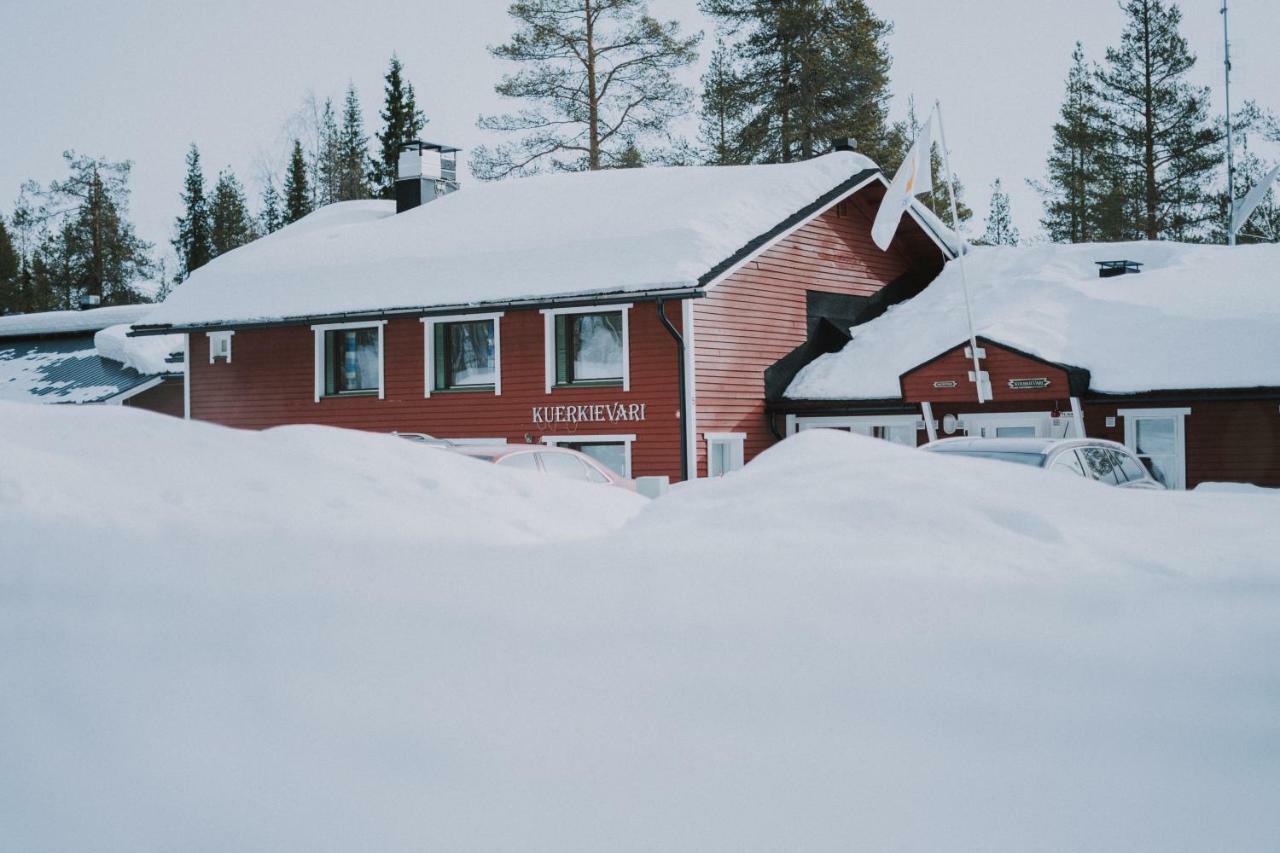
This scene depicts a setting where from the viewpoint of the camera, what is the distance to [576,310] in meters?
23.7

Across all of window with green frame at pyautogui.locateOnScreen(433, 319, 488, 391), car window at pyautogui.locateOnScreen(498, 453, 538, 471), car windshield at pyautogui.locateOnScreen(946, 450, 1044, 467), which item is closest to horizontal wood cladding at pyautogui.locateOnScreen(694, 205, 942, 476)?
window with green frame at pyautogui.locateOnScreen(433, 319, 488, 391)

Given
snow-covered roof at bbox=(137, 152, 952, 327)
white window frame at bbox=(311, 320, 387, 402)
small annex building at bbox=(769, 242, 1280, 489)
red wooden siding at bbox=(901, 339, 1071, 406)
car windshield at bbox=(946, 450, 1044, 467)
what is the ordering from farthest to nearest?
white window frame at bbox=(311, 320, 387, 402), snow-covered roof at bbox=(137, 152, 952, 327), red wooden siding at bbox=(901, 339, 1071, 406), small annex building at bbox=(769, 242, 1280, 489), car windshield at bbox=(946, 450, 1044, 467)

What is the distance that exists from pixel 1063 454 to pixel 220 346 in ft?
66.8

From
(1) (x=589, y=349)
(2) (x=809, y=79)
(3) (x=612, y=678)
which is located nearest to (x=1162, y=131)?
(2) (x=809, y=79)

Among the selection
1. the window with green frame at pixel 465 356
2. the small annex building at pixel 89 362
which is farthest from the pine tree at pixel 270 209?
the window with green frame at pixel 465 356

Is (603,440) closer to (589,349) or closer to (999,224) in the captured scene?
(589,349)

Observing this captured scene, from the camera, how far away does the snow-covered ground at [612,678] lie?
11.2 feet

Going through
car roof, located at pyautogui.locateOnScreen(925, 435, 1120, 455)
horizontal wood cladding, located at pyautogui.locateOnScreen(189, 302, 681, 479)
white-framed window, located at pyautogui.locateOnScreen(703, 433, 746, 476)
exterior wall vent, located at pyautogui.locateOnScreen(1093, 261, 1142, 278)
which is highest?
exterior wall vent, located at pyautogui.locateOnScreen(1093, 261, 1142, 278)

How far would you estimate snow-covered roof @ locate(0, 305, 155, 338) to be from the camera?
134 ft

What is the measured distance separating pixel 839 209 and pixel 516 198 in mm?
7138

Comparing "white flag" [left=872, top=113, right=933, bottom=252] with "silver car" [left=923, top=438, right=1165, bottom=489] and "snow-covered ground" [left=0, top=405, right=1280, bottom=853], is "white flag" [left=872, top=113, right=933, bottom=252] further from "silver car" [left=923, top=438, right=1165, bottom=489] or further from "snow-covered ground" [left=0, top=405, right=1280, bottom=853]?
"snow-covered ground" [left=0, top=405, right=1280, bottom=853]

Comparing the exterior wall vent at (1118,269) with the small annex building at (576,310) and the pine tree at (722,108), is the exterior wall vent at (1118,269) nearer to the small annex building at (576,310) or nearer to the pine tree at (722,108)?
the small annex building at (576,310)

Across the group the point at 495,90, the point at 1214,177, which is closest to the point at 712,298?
the point at 495,90

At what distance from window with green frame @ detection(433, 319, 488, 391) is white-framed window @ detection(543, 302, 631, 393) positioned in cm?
125
